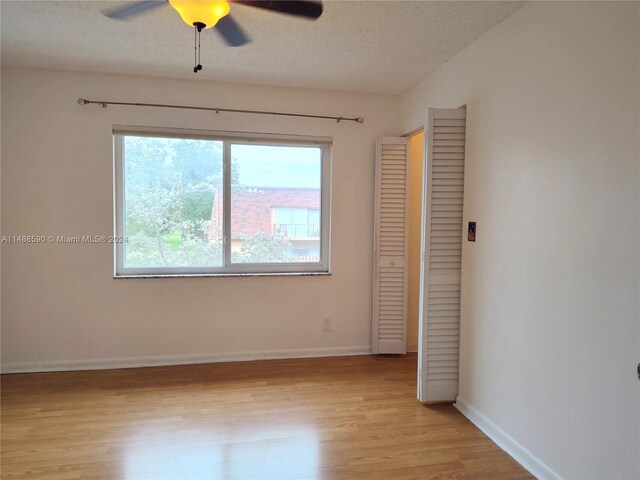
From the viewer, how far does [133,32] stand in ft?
8.00

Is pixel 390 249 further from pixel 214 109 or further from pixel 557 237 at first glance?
pixel 214 109

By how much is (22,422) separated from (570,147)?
340cm

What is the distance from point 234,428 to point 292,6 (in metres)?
2.36

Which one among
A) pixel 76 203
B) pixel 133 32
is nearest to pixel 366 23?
pixel 133 32

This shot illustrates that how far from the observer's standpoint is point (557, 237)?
1.85 meters

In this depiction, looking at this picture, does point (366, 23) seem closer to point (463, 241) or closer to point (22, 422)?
point (463, 241)

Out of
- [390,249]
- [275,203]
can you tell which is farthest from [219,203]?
[390,249]

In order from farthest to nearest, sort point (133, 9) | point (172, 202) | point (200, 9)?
point (172, 202), point (133, 9), point (200, 9)

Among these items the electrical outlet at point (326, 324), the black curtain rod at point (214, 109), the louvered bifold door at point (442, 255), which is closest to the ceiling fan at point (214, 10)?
the black curtain rod at point (214, 109)

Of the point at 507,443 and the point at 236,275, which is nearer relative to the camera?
the point at 507,443

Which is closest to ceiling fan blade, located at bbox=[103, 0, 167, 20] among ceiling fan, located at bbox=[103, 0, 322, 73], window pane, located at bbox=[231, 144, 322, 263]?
ceiling fan, located at bbox=[103, 0, 322, 73]

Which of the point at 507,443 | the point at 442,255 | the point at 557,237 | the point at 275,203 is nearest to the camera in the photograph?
the point at 557,237

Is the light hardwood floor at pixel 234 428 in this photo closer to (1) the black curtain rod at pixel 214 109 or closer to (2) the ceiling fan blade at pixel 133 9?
(1) the black curtain rod at pixel 214 109

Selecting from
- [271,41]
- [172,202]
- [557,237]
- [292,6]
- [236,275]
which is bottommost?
[236,275]
